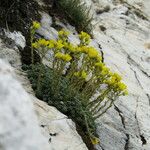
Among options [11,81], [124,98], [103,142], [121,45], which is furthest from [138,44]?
[11,81]

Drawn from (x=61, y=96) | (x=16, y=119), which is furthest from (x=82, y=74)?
(x=16, y=119)

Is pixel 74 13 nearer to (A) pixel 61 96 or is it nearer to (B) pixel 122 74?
(B) pixel 122 74

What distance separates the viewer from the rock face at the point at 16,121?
174 centimetres

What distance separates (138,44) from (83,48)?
449cm

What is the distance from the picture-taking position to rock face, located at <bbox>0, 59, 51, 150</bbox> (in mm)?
1740

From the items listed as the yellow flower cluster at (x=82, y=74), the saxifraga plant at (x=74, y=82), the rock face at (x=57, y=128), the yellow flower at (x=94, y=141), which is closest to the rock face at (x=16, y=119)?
the rock face at (x=57, y=128)

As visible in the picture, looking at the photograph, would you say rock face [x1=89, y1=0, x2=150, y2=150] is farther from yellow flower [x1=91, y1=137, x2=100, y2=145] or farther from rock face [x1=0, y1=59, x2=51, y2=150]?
rock face [x1=0, y1=59, x2=51, y2=150]

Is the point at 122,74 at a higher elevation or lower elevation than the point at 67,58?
lower

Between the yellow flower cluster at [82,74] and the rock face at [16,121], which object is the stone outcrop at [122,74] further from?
the rock face at [16,121]

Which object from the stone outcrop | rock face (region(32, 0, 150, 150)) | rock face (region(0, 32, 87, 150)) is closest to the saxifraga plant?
the stone outcrop

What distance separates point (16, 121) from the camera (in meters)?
1.84

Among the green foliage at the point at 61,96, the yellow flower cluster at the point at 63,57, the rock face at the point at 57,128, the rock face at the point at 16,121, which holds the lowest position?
the rock face at the point at 57,128

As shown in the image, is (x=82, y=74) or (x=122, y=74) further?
(x=122, y=74)

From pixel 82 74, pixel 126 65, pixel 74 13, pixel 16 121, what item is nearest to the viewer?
pixel 16 121
